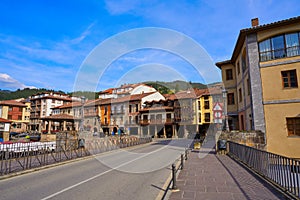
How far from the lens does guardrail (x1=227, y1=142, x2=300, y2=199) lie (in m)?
5.19

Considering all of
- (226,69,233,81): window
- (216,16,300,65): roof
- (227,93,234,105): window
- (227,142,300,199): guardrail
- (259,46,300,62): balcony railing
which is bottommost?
(227,142,300,199): guardrail

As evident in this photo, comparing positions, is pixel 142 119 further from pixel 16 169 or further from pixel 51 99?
pixel 51 99

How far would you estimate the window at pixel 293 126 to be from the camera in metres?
13.8

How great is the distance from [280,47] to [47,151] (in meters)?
18.2

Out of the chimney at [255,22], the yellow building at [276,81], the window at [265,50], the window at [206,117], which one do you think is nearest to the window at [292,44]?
the yellow building at [276,81]

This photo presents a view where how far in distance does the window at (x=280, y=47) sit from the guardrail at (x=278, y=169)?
9309mm

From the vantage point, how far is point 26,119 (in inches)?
2852

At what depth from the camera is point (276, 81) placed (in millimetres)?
14750

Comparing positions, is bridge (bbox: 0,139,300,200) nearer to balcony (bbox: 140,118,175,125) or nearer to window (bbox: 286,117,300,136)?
window (bbox: 286,117,300,136)

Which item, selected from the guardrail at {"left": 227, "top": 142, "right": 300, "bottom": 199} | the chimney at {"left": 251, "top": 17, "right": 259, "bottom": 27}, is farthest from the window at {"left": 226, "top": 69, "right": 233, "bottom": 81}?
the guardrail at {"left": 227, "top": 142, "right": 300, "bottom": 199}

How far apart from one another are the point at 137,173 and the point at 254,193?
488 cm

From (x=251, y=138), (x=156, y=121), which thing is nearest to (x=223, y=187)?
(x=251, y=138)

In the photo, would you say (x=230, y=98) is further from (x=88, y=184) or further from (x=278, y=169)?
(x=88, y=184)

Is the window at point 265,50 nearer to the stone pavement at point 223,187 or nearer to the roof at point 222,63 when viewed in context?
the roof at point 222,63
